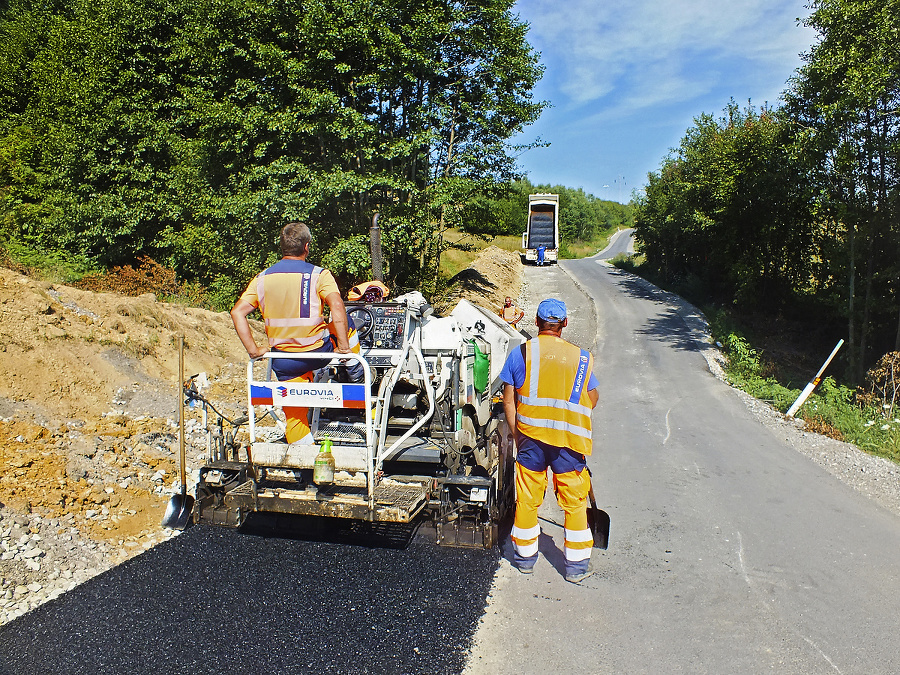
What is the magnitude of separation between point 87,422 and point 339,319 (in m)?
4.53

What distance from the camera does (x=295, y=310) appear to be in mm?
4570

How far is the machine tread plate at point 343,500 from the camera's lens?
4.15 m

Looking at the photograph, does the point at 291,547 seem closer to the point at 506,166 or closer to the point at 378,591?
the point at 378,591

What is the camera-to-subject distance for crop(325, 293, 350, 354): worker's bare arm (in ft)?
14.7

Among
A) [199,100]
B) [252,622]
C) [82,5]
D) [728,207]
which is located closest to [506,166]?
[199,100]

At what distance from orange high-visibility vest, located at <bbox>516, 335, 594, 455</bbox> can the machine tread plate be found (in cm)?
99

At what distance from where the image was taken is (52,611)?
158 inches

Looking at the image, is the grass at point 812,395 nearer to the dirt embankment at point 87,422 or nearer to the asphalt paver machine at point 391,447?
the asphalt paver machine at point 391,447

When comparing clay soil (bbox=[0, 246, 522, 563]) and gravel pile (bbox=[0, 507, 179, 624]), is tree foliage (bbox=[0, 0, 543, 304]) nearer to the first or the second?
clay soil (bbox=[0, 246, 522, 563])

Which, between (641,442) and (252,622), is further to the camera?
(641,442)

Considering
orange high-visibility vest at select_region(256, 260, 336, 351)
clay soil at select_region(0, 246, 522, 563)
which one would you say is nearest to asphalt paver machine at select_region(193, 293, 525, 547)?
orange high-visibility vest at select_region(256, 260, 336, 351)

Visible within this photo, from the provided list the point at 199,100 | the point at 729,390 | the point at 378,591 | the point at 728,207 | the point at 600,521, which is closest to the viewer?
the point at 378,591

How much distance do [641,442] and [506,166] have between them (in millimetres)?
11501

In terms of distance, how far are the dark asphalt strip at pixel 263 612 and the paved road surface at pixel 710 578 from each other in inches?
15.6
